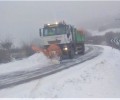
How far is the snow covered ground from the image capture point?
47.3 ft

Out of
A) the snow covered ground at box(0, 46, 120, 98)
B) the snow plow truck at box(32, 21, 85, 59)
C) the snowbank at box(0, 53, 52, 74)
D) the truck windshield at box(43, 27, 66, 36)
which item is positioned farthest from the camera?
the truck windshield at box(43, 27, 66, 36)

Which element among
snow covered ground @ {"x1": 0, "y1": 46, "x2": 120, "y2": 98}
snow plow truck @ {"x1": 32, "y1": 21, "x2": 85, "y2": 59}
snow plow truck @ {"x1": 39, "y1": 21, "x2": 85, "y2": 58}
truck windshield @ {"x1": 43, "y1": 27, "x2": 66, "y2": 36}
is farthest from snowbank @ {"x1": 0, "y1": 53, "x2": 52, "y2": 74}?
snow covered ground @ {"x1": 0, "y1": 46, "x2": 120, "y2": 98}

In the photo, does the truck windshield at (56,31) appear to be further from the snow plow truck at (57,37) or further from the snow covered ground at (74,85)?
the snow covered ground at (74,85)

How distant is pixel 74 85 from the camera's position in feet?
53.4

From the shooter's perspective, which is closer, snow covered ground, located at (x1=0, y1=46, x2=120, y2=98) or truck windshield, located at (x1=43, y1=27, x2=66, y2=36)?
snow covered ground, located at (x1=0, y1=46, x2=120, y2=98)

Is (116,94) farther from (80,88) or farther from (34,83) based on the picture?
(34,83)

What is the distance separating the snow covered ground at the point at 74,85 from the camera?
47.3 ft

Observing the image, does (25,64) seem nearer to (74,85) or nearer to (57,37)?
(57,37)

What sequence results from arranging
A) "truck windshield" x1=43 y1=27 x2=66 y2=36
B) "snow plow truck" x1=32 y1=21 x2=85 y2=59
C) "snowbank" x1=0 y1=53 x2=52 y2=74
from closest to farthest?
"snowbank" x1=0 y1=53 x2=52 y2=74 < "snow plow truck" x1=32 y1=21 x2=85 y2=59 < "truck windshield" x1=43 y1=27 x2=66 y2=36

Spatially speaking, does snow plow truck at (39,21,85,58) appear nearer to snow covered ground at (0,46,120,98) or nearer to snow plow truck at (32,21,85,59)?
snow plow truck at (32,21,85,59)

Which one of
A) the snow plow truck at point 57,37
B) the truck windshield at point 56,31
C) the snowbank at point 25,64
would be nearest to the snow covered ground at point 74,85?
the snowbank at point 25,64

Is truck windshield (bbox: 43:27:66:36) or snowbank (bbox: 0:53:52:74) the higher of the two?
truck windshield (bbox: 43:27:66:36)

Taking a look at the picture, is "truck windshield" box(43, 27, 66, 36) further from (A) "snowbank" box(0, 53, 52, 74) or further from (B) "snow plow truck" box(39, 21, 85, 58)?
(A) "snowbank" box(0, 53, 52, 74)

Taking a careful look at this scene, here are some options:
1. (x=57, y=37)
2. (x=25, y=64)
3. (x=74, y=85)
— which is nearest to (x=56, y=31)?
(x=57, y=37)
